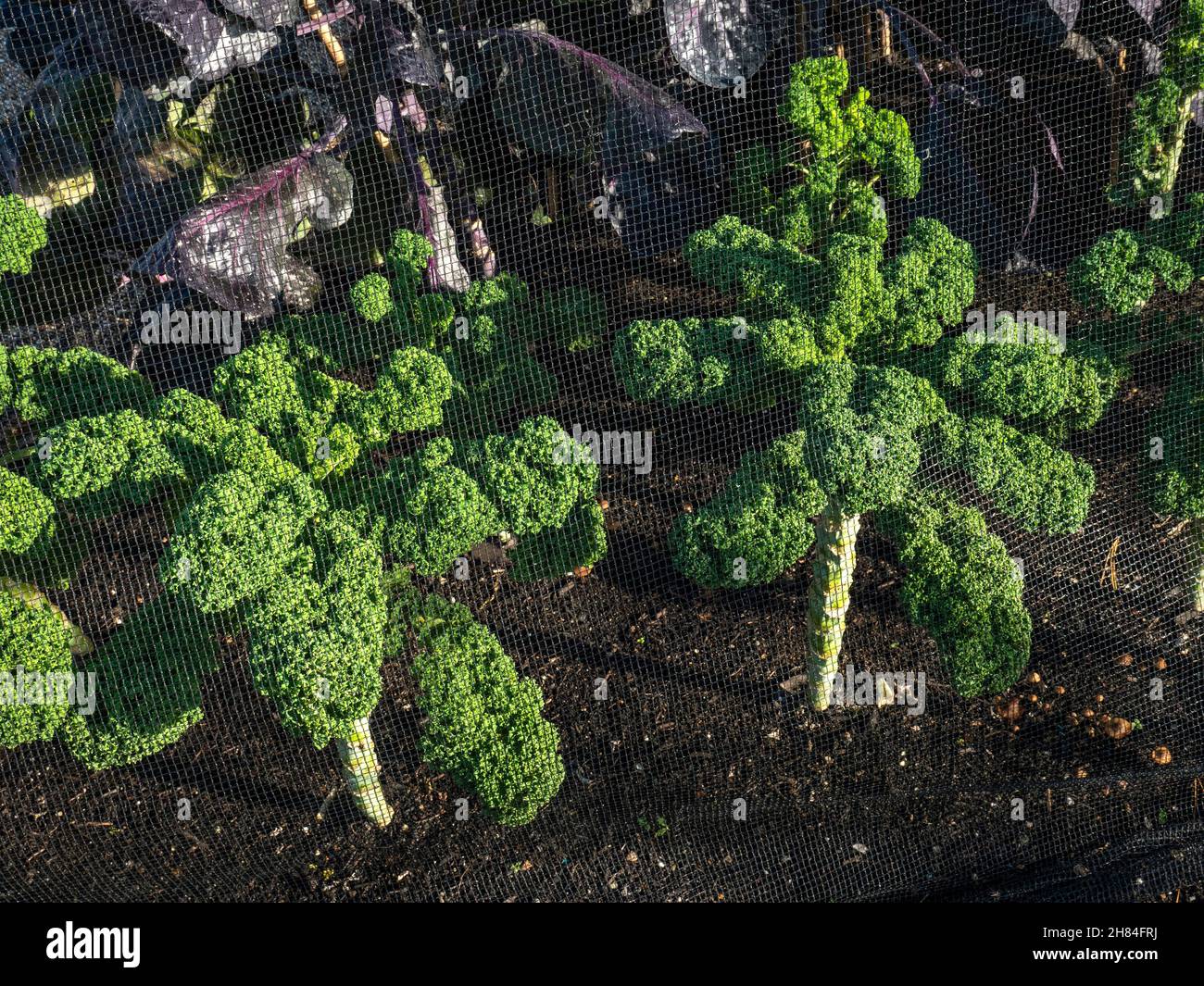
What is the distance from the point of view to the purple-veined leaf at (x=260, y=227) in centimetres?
453

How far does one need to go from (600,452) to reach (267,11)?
189cm

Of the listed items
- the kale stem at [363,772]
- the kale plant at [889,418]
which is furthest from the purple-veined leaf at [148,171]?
the kale stem at [363,772]

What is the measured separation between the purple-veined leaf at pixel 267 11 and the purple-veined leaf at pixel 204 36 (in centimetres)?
6

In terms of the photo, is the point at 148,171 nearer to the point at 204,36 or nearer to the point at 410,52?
the point at 204,36

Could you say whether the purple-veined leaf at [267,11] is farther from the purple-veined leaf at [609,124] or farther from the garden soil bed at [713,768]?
the garden soil bed at [713,768]

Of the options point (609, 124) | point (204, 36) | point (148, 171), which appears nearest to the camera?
point (204, 36)

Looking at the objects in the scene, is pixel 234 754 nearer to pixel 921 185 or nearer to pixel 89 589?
pixel 89 589

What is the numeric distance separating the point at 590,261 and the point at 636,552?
1232 millimetres

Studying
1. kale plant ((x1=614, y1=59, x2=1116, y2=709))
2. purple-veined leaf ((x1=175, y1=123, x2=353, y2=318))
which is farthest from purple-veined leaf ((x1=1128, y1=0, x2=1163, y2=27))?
purple-veined leaf ((x1=175, y1=123, x2=353, y2=318))

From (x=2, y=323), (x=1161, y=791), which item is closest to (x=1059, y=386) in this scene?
(x=1161, y=791)

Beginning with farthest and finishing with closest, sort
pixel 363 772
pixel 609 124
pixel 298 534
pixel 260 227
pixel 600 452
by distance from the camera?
1. pixel 600 452
2. pixel 609 124
3. pixel 260 227
4. pixel 363 772
5. pixel 298 534

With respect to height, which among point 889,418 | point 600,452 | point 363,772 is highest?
point 889,418

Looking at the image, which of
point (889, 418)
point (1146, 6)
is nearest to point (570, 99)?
point (889, 418)

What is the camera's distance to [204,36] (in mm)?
4484
